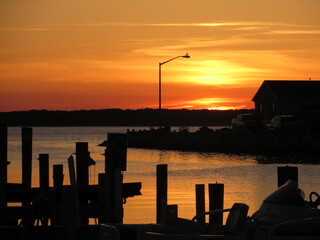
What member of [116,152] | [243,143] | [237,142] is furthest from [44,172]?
[237,142]

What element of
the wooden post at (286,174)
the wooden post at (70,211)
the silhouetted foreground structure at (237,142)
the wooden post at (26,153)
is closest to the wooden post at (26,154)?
the wooden post at (26,153)

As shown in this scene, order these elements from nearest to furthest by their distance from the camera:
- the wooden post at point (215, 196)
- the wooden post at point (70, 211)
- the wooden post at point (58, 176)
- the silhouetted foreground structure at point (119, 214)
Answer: the silhouetted foreground structure at point (119, 214) → the wooden post at point (70, 211) → the wooden post at point (215, 196) → the wooden post at point (58, 176)

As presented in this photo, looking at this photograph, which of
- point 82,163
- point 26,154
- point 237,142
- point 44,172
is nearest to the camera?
point 44,172

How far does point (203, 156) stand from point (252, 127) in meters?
7.75

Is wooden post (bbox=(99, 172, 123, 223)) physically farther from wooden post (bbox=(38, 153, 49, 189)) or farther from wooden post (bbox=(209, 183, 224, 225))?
wooden post (bbox=(38, 153, 49, 189))

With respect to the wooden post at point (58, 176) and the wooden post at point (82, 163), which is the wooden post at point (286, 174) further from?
the wooden post at point (58, 176)

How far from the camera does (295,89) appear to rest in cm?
9331

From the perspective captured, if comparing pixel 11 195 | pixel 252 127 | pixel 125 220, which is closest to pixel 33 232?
pixel 11 195

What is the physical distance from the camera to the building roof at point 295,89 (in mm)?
91812

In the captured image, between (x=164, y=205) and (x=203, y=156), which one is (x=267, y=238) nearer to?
(x=164, y=205)

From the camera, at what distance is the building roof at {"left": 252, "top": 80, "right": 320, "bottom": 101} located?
91.8 meters

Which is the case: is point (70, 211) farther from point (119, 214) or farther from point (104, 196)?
point (119, 214)

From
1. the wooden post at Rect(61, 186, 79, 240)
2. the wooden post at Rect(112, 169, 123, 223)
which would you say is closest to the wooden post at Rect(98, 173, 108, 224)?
the wooden post at Rect(112, 169, 123, 223)

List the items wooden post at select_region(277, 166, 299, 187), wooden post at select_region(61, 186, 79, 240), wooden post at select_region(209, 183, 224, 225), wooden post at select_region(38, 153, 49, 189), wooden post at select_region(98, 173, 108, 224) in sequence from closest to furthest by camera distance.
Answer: wooden post at select_region(61, 186, 79, 240) → wooden post at select_region(98, 173, 108, 224) → wooden post at select_region(277, 166, 299, 187) → wooden post at select_region(209, 183, 224, 225) → wooden post at select_region(38, 153, 49, 189)
